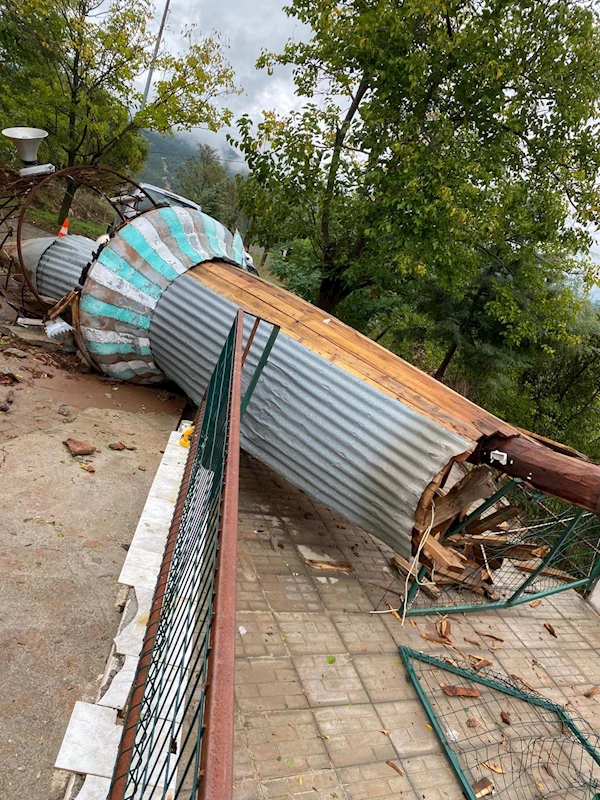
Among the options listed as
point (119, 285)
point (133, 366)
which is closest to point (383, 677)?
point (133, 366)

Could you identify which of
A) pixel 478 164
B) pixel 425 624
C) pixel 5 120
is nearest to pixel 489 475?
pixel 425 624

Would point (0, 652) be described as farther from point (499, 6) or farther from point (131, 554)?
point (499, 6)

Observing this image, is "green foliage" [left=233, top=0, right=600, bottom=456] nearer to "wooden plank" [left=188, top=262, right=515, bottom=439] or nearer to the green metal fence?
"wooden plank" [left=188, top=262, right=515, bottom=439]

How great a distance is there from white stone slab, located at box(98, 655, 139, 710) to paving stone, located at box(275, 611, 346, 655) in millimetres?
1419

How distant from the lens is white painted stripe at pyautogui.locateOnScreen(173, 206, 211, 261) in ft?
21.9

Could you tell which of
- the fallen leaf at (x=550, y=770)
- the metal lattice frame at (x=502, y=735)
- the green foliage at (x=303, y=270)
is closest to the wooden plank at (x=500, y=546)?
the metal lattice frame at (x=502, y=735)

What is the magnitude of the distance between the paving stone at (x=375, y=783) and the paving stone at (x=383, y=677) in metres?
0.51

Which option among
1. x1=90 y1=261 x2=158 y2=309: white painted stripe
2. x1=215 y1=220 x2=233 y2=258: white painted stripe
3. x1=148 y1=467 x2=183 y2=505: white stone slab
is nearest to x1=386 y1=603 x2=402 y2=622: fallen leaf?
x1=148 y1=467 x2=183 y2=505: white stone slab

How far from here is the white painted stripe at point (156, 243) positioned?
642 cm

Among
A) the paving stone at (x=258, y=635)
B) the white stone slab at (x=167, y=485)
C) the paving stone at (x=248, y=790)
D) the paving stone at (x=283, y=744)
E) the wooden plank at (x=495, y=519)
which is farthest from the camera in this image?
the wooden plank at (x=495, y=519)

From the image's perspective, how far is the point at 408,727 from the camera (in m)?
3.52

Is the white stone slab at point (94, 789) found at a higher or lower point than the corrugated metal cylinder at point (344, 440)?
lower

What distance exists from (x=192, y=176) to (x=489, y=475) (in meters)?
35.4

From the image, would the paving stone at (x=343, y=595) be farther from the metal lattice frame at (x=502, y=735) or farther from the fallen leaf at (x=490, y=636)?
the fallen leaf at (x=490, y=636)
